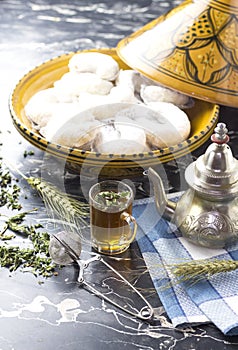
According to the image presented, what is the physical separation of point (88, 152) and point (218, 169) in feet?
0.77

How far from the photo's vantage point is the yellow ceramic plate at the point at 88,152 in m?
1.12

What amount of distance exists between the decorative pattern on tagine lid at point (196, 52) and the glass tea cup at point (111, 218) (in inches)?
12.6

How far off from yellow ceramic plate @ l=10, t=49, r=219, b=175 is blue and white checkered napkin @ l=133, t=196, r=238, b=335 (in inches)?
3.1

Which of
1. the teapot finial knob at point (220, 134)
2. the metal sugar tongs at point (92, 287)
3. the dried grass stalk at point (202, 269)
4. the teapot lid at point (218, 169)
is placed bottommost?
the metal sugar tongs at point (92, 287)

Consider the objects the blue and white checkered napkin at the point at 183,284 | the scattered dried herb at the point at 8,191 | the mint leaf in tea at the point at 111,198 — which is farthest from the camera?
the scattered dried herb at the point at 8,191

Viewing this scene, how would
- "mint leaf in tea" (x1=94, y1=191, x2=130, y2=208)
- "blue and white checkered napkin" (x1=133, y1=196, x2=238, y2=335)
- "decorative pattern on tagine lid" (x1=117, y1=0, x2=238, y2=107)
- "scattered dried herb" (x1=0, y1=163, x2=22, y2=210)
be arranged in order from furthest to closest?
"decorative pattern on tagine lid" (x1=117, y1=0, x2=238, y2=107) → "scattered dried herb" (x1=0, y1=163, x2=22, y2=210) → "mint leaf in tea" (x1=94, y1=191, x2=130, y2=208) → "blue and white checkered napkin" (x1=133, y1=196, x2=238, y2=335)

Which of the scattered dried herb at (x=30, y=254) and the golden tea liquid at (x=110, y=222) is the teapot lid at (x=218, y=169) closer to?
the golden tea liquid at (x=110, y=222)

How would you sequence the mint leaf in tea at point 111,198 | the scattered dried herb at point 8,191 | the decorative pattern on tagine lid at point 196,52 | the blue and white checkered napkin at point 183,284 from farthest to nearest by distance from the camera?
the decorative pattern on tagine lid at point 196,52, the scattered dried herb at point 8,191, the mint leaf in tea at point 111,198, the blue and white checkered napkin at point 183,284

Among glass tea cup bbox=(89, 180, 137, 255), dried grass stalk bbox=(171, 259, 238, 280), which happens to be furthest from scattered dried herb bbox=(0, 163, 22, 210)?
dried grass stalk bbox=(171, 259, 238, 280)

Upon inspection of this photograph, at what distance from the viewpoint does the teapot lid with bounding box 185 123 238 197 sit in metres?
0.97

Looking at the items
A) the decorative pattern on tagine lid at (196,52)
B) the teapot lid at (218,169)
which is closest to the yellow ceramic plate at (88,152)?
the decorative pattern on tagine lid at (196,52)

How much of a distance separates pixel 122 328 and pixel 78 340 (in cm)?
6

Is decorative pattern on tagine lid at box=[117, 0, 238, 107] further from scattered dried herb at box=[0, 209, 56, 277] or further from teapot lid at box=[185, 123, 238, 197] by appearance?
scattered dried herb at box=[0, 209, 56, 277]

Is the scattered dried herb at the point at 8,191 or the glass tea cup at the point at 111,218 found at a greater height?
the glass tea cup at the point at 111,218
